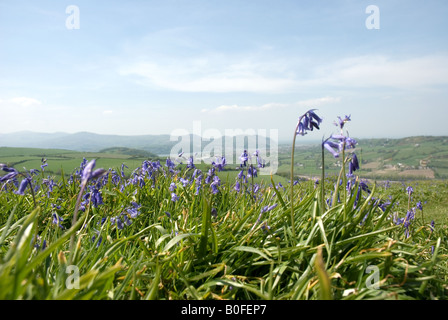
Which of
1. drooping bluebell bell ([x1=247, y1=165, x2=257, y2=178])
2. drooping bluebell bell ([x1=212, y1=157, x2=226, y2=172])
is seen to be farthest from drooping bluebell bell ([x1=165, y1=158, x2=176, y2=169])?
drooping bluebell bell ([x1=247, y1=165, x2=257, y2=178])

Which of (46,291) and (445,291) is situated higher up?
(46,291)

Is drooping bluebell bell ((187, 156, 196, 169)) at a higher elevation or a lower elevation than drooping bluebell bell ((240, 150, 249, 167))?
lower

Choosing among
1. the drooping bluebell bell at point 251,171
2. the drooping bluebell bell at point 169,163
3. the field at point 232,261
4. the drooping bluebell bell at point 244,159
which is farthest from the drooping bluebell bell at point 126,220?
the drooping bluebell bell at point 169,163

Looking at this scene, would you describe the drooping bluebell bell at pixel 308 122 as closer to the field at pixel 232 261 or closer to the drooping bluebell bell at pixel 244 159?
the field at pixel 232 261

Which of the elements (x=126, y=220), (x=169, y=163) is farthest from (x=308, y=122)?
(x=169, y=163)

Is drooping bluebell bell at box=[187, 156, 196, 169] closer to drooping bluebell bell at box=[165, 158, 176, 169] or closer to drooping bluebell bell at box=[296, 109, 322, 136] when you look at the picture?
drooping bluebell bell at box=[165, 158, 176, 169]

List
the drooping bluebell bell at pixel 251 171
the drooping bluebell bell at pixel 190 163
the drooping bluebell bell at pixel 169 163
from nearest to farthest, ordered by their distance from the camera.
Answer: the drooping bluebell bell at pixel 251 171, the drooping bluebell bell at pixel 190 163, the drooping bluebell bell at pixel 169 163

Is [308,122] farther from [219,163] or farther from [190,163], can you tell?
[190,163]

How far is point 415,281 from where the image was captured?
2.67m

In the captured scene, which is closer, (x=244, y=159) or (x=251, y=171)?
(x=244, y=159)
